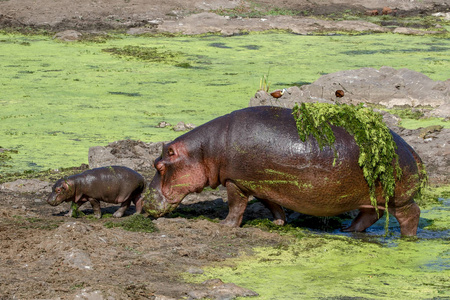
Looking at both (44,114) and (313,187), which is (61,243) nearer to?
(313,187)

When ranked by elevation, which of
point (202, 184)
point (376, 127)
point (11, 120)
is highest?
point (376, 127)

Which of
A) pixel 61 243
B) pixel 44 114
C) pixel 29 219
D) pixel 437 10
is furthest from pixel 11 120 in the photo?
pixel 437 10

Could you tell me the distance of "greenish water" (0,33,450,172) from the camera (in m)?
11.7

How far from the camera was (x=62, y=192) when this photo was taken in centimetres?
768

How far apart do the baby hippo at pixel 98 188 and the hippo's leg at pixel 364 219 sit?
7.85ft

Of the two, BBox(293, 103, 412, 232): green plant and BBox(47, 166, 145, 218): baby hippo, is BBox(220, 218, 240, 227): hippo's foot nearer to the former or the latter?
BBox(293, 103, 412, 232): green plant

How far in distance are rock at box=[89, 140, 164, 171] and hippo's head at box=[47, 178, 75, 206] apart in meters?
1.61

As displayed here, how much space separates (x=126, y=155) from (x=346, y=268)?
461 centimetres

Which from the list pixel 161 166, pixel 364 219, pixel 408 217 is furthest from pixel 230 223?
pixel 408 217

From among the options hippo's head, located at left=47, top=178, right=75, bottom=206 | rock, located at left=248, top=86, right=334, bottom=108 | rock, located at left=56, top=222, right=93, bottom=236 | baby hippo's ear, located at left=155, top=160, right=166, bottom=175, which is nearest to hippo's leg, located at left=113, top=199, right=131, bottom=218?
hippo's head, located at left=47, top=178, right=75, bottom=206

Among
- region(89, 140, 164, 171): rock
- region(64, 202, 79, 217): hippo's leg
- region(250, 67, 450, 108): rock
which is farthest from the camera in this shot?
region(250, 67, 450, 108): rock

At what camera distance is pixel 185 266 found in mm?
5723

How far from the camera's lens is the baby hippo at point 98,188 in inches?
304

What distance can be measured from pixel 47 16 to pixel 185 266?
758 inches
